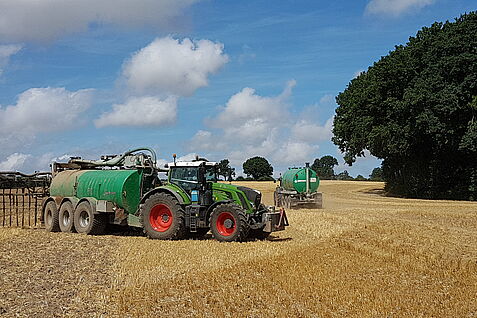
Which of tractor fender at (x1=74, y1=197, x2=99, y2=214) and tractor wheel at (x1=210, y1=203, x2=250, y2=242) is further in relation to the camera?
tractor fender at (x1=74, y1=197, x2=99, y2=214)

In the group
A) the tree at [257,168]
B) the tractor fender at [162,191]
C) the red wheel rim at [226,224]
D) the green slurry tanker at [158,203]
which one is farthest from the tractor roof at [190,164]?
the tree at [257,168]

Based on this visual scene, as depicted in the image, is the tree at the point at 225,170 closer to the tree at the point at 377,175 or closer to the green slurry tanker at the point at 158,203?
the green slurry tanker at the point at 158,203

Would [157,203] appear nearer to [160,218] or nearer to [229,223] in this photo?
[160,218]

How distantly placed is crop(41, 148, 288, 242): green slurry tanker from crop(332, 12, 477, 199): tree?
24.7m

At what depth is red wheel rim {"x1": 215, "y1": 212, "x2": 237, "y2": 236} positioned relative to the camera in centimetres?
1677

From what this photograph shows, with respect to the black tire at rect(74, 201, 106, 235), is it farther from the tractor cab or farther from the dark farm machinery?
→ the tractor cab

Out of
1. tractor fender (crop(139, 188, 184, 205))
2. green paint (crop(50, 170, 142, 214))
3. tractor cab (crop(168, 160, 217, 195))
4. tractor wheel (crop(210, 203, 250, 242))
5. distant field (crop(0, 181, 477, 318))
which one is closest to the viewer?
distant field (crop(0, 181, 477, 318))

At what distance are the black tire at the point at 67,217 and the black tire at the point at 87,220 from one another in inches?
14.1

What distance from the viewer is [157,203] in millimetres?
17859

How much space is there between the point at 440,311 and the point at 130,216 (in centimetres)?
1232

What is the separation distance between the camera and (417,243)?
1642cm

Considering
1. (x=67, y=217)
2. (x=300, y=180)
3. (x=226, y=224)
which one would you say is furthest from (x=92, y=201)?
(x=300, y=180)

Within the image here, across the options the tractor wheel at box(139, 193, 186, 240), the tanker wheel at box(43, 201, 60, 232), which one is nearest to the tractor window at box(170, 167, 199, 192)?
the tractor wheel at box(139, 193, 186, 240)

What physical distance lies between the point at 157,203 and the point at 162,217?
1.56 ft
